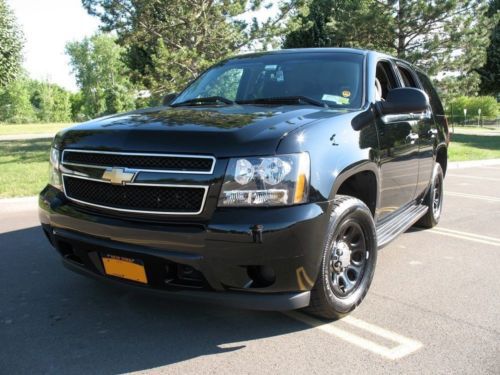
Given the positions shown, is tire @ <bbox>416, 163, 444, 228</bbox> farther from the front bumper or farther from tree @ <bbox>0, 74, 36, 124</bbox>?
tree @ <bbox>0, 74, 36, 124</bbox>

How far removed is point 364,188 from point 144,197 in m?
1.70

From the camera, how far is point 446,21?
1995cm

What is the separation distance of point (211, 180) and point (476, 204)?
6.37 meters

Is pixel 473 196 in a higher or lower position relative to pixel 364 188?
lower

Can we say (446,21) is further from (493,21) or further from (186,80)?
(186,80)

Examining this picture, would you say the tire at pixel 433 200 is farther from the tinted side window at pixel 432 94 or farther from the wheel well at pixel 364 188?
the wheel well at pixel 364 188

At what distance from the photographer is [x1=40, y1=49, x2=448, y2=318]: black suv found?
8.82ft

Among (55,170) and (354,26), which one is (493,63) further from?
(55,170)

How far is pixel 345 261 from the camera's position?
10.8 feet

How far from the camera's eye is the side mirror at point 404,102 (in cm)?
379

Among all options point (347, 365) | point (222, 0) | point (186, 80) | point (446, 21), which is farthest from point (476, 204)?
point (446, 21)

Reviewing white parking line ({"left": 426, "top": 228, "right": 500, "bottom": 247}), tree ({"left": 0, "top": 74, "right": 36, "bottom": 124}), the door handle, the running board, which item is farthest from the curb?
tree ({"left": 0, "top": 74, "right": 36, "bottom": 124})

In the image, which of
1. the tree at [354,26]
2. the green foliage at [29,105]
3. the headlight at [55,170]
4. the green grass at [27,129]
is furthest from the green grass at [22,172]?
the green foliage at [29,105]

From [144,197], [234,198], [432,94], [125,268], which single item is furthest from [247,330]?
[432,94]
